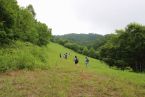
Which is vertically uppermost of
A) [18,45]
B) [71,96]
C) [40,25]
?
[40,25]

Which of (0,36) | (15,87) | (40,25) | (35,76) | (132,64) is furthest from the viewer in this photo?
(40,25)

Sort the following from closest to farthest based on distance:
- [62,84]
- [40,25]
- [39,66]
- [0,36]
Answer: [62,84] → [39,66] → [0,36] → [40,25]

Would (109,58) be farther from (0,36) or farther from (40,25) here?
(0,36)

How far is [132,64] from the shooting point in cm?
6203

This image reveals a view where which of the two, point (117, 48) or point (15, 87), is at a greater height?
point (117, 48)

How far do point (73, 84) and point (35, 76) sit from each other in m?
3.65

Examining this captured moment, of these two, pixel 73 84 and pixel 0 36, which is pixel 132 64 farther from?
pixel 73 84

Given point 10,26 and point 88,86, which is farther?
point 10,26

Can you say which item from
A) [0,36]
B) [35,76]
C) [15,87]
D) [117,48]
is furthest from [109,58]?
[15,87]

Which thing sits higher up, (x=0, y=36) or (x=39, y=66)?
(x=0, y=36)

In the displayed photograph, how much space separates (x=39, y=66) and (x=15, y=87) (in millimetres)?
10324

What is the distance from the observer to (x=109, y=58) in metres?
63.3

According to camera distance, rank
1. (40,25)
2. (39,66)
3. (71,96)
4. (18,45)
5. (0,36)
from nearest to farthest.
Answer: (71,96) → (39,66) → (0,36) → (18,45) → (40,25)

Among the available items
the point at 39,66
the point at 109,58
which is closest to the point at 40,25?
the point at 109,58
